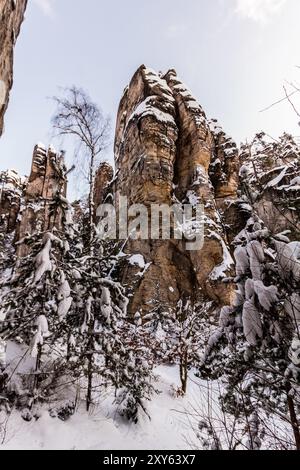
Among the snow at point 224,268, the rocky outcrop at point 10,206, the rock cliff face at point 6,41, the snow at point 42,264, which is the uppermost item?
the rocky outcrop at point 10,206

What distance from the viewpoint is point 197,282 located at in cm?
1775

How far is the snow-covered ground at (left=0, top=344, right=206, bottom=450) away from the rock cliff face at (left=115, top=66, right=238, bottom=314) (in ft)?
Answer: 26.8

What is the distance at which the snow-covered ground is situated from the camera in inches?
198

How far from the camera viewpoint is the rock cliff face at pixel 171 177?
17188 mm

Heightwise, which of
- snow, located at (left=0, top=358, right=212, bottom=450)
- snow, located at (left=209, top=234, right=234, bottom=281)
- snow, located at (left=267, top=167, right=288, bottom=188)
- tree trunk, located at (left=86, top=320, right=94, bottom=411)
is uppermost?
snow, located at (left=209, top=234, right=234, bottom=281)

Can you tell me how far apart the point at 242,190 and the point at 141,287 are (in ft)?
43.6

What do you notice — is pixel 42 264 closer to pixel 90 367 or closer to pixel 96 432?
pixel 90 367

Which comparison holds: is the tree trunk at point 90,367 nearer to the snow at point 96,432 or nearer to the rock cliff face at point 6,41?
the snow at point 96,432

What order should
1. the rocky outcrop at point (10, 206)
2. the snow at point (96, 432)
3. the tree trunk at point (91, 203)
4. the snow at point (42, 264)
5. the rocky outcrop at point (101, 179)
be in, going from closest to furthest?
the snow at point (96, 432), the snow at point (42, 264), the tree trunk at point (91, 203), the rocky outcrop at point (101, 179), the rocky outcrop at point (10, 206)

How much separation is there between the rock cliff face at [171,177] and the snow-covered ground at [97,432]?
26.8 ft

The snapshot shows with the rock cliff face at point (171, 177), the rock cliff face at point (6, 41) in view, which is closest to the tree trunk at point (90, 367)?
the rock cliff face at point (6, 41)

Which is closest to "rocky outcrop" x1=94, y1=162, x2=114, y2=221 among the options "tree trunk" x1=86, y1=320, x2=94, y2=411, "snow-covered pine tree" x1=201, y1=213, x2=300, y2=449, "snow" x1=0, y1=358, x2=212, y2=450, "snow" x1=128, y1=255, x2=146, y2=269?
"snow" x1=128, y1=255, x2=146, y2=269

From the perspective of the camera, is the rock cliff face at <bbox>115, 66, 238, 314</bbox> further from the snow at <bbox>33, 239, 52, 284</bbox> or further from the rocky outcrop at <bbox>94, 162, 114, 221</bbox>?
the snow at <bbox>33, 239, 52, 284</bbox>

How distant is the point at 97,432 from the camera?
5.73 meters
